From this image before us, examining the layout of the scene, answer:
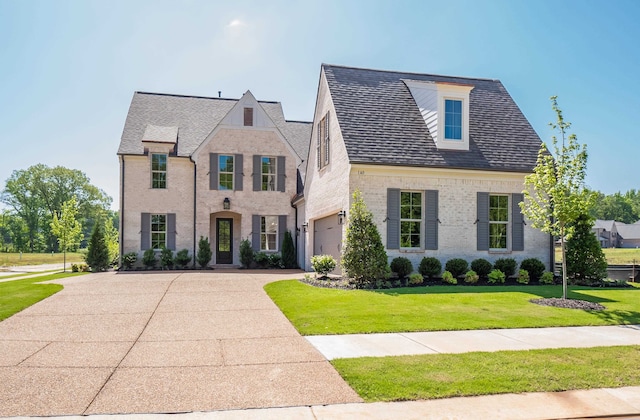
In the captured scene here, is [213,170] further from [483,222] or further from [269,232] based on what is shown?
[483,222]

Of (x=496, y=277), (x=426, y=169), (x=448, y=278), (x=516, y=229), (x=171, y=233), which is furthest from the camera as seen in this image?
(x=171, y=233)

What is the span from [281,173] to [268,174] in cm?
67

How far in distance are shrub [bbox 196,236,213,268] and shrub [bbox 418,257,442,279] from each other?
10911 millimetres

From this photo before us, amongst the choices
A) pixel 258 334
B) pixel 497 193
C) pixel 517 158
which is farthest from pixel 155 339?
pixel 517 158

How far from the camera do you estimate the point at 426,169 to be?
15375mm

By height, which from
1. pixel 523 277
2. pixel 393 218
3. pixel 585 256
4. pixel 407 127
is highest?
pixel 407 127

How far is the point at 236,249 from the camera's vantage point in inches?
918

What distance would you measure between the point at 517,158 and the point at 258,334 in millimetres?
12817

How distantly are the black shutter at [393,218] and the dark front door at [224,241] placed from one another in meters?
10.9

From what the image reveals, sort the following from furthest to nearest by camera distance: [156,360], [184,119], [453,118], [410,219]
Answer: [184,119] → [453,118] → [410,219] → [156,360]

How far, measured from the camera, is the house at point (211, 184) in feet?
72.2

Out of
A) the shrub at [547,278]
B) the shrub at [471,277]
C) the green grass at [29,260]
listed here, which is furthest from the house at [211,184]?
the green grass at [29,260]

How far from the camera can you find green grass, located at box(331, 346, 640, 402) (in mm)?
4914

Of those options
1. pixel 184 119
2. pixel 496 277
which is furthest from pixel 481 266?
pixel 184 119
